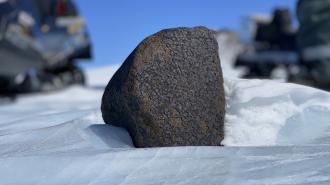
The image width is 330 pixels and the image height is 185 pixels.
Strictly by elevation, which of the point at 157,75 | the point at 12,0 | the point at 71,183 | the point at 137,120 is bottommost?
the point at 71,183

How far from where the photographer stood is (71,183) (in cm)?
144

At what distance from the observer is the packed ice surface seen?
1441 millimetres

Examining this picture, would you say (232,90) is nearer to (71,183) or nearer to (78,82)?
(71,183)

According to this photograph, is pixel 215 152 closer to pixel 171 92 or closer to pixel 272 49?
pixel 171 92

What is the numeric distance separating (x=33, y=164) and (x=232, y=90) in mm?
912

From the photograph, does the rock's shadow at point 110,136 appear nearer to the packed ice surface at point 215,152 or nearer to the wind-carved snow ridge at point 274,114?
the packed ice surface at point 215,152

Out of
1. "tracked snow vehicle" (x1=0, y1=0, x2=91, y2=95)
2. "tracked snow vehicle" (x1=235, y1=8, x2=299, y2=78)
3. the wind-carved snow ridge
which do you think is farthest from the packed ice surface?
"tracked snow vehicle" (x1=235, y1=8, x2=299, y2=78)

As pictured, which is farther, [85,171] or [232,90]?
[232,90]

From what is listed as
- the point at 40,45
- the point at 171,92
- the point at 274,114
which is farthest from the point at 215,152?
the point at 40,45

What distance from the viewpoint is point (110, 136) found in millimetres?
1855

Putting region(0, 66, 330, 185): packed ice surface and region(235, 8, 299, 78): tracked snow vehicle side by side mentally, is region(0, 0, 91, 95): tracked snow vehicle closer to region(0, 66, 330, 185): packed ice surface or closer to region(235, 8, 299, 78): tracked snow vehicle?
region(235, 8, 299, 78): tracked snow vehicle

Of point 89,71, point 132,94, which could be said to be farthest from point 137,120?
point 89,71

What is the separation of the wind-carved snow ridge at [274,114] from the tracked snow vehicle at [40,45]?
212 inches

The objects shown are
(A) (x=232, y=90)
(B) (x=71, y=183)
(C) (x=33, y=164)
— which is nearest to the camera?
(B) (x=71, y=183)
